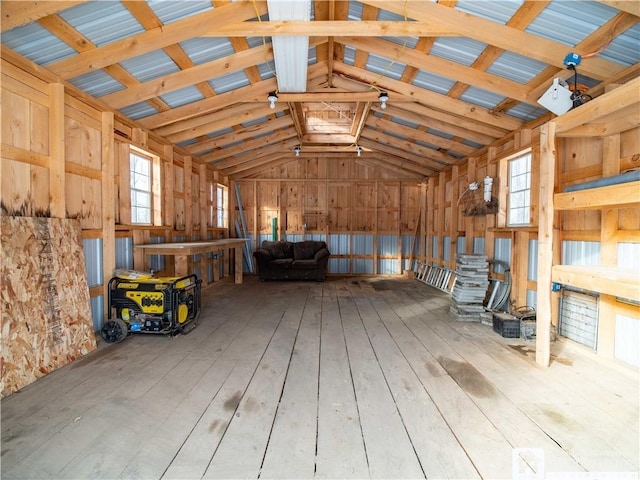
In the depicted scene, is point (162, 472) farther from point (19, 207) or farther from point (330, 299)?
point (330, 299)

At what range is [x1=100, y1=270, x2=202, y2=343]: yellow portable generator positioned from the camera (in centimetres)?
330

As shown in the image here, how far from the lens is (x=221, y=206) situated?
7977 mm

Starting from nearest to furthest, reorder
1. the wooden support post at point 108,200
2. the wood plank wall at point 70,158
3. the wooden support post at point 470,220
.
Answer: the wood plank wall at point 70,158 < the wooden support post at point 108,200 < the wooden support post at point 470,220

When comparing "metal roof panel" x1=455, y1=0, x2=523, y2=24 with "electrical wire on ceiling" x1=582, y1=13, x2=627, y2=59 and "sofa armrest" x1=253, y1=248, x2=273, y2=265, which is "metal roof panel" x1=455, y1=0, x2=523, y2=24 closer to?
"electrical wire on ceiling" x1=582, y1=13, x2=627, y2=59

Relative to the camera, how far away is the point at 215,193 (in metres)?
7.35

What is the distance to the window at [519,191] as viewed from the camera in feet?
14.1

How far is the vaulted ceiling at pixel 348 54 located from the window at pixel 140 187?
1.78 feet

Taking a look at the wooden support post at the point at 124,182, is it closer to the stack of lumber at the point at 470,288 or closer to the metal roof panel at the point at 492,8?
the metal roof panel at the point at 492,8

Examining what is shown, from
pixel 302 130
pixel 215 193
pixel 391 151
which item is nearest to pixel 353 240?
pixel 391 151

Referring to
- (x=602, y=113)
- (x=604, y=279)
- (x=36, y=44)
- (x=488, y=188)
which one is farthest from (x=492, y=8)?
(x=36, y=44)

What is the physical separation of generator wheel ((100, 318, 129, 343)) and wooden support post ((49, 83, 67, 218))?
120 centimetres

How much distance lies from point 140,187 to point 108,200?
1024 millimetres

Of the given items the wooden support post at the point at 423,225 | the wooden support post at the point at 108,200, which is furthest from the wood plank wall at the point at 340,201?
the wooden support post at the point at 108,200

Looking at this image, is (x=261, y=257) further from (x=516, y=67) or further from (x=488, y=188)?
(x=516, y=67)
